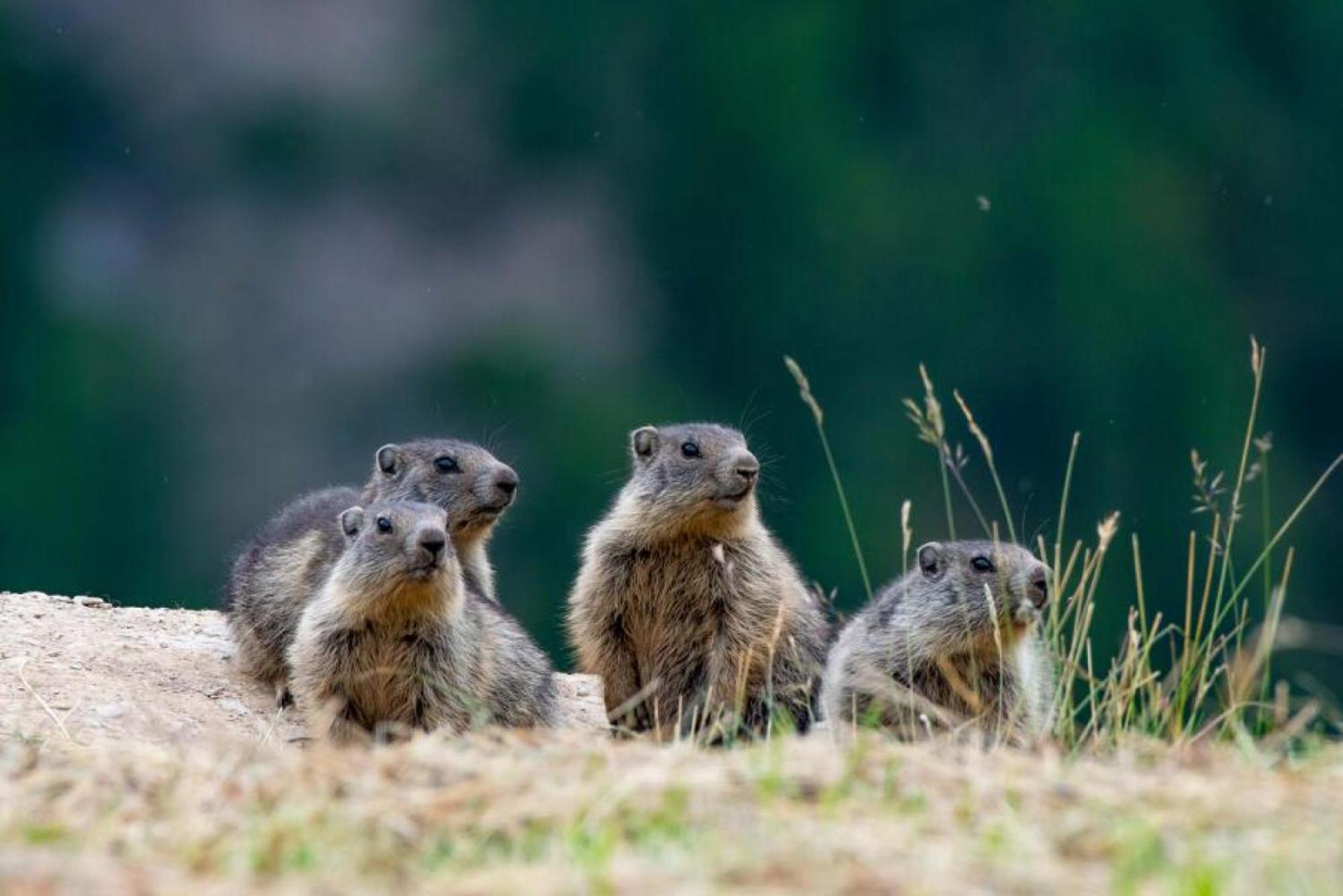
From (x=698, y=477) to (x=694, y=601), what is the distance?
0.51 meters

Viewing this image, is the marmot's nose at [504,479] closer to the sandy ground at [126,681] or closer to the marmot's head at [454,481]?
the marmot's head at [454,481]

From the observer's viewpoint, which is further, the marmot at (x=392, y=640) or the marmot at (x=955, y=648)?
the marmot at (x=955, y=648)

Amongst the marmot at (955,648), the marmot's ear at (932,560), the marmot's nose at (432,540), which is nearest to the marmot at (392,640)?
the marmot's nose at (432,540)

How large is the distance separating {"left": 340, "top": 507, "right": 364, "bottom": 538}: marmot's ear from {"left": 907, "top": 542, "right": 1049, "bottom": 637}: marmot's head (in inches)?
81.1

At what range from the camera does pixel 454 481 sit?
9539mm

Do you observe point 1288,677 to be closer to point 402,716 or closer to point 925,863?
point 402,716

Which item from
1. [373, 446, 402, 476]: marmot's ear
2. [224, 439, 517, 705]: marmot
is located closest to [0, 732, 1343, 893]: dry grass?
[224, 439, 517, 705]: marmot

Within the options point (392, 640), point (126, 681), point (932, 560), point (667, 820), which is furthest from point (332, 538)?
point (667, 820)

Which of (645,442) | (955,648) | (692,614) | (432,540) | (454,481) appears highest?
(645,442)

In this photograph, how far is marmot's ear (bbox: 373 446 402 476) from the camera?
9.73m

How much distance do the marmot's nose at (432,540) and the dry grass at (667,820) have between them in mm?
1988

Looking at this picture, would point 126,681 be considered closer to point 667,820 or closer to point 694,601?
point 694,601

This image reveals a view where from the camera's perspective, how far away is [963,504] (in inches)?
972

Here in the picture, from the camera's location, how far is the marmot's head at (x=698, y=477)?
902 cm
